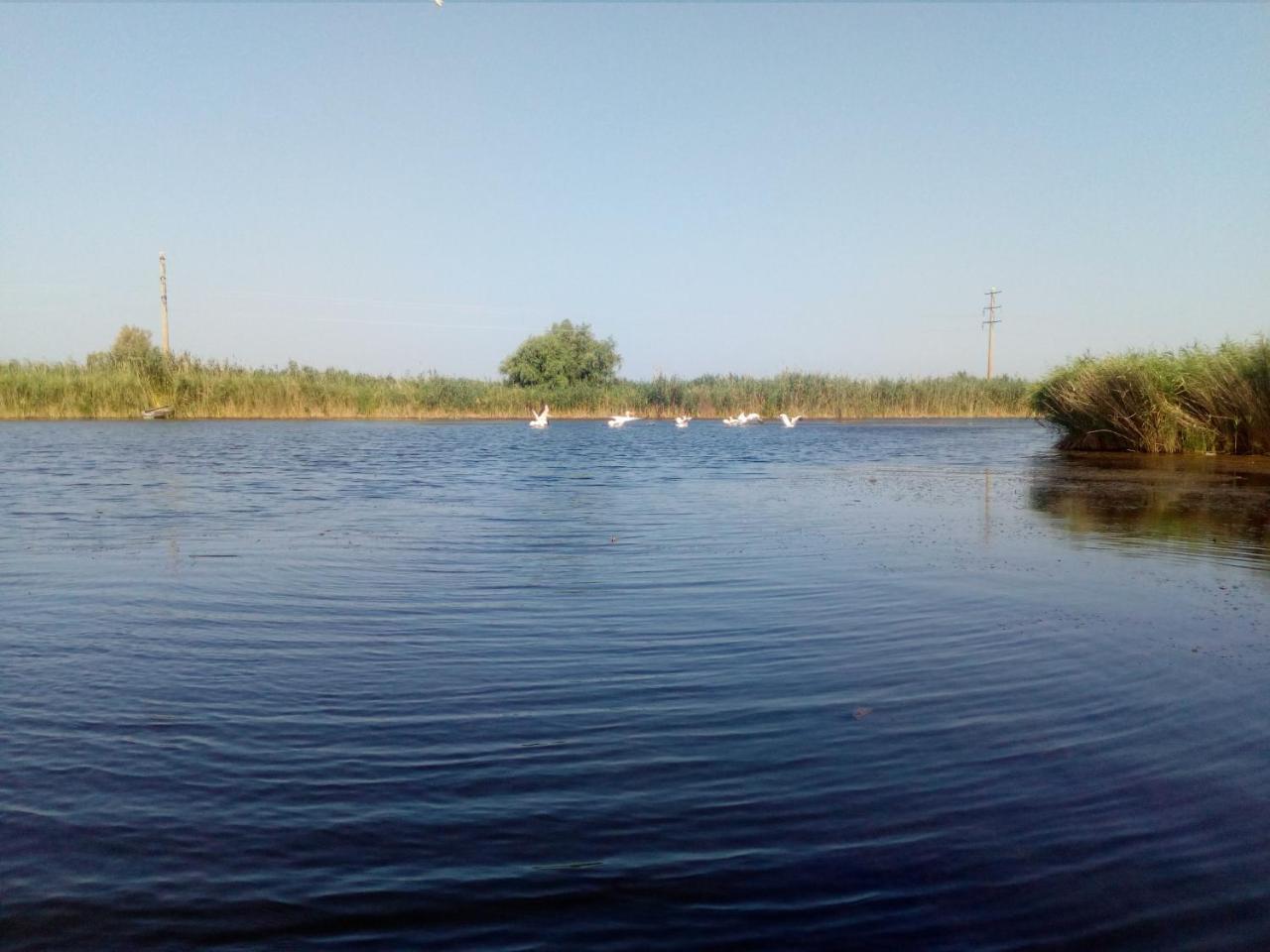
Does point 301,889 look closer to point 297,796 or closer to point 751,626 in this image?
point 297,796

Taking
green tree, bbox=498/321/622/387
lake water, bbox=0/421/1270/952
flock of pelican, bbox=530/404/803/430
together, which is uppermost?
green tree, bbox=498/321/622/387

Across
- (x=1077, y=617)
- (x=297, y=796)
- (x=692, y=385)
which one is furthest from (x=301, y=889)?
(x=692, y=385)

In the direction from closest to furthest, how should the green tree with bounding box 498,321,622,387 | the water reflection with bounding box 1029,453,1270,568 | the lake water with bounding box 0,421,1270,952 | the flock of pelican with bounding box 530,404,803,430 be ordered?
the lake water with bounding box 0,421,1270,952 → the water reflection with bounding box 1029,453,1270,568 → the flock of pelican with bounding box 530,404,803,430 → the green tree with bounding box 498,321,622,387

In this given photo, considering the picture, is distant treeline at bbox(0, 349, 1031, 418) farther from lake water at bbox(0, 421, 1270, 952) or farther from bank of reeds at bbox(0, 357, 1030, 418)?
lake water at bbox(0, 421, 1270, 952)

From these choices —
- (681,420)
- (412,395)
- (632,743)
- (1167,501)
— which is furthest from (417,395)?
(632,743)

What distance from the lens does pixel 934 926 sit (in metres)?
3.06

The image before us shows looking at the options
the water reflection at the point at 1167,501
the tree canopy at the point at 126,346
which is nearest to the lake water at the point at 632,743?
the water reflection at the point at 1167,501

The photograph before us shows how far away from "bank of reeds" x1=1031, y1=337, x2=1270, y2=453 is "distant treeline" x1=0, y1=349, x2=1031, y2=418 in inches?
327

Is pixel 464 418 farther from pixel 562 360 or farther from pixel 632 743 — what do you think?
pixel 632 743

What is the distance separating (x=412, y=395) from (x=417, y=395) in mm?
289

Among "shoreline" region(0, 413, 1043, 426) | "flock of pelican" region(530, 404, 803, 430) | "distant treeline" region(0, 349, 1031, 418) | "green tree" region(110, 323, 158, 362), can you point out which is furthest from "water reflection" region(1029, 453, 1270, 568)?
"green tree" region(110, 323, 158, 362)

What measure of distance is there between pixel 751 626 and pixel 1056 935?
13.0ft

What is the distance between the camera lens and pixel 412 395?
51281 millimetres

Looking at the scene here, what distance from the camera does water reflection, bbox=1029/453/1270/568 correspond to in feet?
38.0
